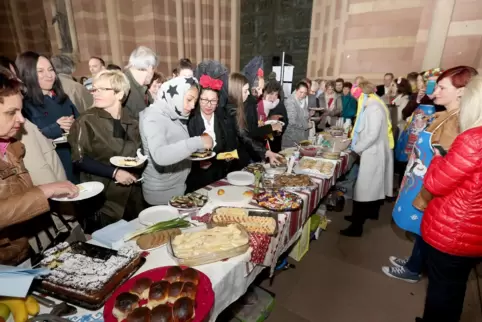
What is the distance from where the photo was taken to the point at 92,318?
2.98 ft

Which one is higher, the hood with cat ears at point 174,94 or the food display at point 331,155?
the hood with cat ears at point 174,94

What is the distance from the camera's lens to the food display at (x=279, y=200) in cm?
169

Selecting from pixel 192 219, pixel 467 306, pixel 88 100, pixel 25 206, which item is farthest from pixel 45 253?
pixel 467 306

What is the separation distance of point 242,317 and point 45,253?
4.57 ft

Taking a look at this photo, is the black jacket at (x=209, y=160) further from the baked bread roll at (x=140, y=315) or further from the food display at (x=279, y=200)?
the baked bread roll at (x=140, y=315)

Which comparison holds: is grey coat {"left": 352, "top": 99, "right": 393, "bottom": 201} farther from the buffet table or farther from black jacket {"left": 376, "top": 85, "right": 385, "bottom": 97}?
black jacket {"left": 376, "top": 85, "right": 385, "bottom": 97}

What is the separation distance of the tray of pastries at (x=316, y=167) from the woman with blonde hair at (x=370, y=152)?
507 millimetres

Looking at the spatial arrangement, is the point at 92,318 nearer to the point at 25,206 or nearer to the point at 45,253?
the point at 45,253

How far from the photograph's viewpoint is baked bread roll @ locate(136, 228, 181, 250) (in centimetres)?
129

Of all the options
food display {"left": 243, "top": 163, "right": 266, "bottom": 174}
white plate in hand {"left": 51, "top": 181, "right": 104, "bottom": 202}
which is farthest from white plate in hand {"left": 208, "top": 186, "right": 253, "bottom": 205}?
white plate in hand {"left": 51, "top": 181, "right": 104, "bottom": 202}

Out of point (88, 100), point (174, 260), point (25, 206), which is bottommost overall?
point (174, 260)

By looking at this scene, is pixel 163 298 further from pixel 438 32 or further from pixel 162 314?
pixel 438 32

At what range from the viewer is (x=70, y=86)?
3.06m

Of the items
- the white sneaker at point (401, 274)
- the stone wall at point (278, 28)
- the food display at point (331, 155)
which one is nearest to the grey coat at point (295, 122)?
the food display at point (331, 155)
